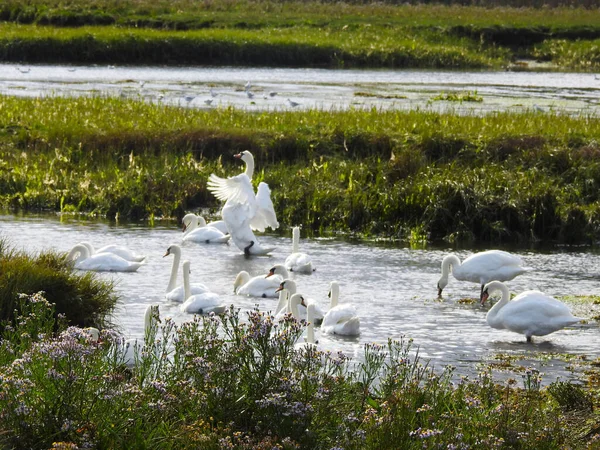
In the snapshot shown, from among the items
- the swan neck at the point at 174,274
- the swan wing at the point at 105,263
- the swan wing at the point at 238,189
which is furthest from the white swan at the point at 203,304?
the swan wing at the point at 238,189

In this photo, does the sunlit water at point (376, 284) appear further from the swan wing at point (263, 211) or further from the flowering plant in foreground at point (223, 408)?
the flowering plant in foreground at point (223, 408)

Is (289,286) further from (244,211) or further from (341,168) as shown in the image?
(341,168)

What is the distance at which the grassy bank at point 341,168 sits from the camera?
61.9 feet

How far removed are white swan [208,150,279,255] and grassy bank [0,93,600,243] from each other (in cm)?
202

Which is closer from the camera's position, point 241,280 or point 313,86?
Result: point 241,280

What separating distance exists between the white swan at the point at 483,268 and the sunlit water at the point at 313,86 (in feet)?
46.3

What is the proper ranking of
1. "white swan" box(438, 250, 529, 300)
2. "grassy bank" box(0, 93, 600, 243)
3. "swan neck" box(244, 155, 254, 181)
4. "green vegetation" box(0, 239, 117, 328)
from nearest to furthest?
"green vegetation" box(0, 239, 117, 328)
"white swan" box(438, 250, 529, 300)
"swan neck" box(244, 155, 254, 181)
"grassy bank" box(0, 93, 600, 243)

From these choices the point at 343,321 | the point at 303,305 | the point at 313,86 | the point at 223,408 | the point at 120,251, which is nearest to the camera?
the point at 223,408

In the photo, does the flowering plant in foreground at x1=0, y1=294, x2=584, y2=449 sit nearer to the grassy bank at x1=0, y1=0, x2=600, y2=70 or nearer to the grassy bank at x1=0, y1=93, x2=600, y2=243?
the grassy bank at x1=0, y1=93, x2=600, y2=243

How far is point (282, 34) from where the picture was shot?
5553 centimetres

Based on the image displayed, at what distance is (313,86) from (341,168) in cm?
2056

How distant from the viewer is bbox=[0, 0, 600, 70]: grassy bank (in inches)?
1981

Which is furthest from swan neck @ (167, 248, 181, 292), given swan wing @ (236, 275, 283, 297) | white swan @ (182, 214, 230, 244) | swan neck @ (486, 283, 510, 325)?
swan neck @ (486, 283, 510, 325)

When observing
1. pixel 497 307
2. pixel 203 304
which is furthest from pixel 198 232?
pixel 497 307
